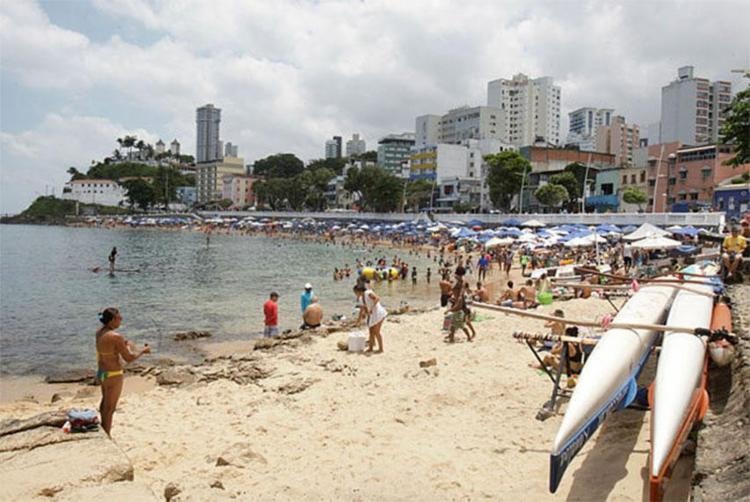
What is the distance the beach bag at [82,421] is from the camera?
21.2ft

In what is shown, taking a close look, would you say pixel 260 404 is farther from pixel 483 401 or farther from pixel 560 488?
pixel 560 488

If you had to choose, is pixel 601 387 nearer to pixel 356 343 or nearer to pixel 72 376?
pixel 356 343

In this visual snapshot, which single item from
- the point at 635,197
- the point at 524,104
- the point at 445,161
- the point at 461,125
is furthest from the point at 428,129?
the point at 635,197

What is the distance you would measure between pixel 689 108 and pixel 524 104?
46.3 m

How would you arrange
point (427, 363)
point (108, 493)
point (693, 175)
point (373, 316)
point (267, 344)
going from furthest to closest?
point (693, 175) < point (267, 344) < point (373, 316) < point (427, 363) < point (108, 493)

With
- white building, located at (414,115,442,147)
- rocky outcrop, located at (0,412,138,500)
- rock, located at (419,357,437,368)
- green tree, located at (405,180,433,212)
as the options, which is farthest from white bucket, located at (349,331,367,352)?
white building, located at (414,115,442,147)

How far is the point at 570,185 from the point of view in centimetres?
6862

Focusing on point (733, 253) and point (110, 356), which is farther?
point (733, 253)

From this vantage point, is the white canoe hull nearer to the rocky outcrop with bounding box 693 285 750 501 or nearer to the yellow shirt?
the rocky outcrop with bounding box 693 285 750 501

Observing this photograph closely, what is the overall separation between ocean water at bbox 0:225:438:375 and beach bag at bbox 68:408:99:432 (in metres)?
7.68

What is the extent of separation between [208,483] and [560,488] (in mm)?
3492

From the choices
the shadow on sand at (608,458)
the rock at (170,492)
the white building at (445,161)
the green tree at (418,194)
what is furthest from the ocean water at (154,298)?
the white building at (445,161)

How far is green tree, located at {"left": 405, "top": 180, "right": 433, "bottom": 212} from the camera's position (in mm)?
94062

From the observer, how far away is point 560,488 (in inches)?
219
